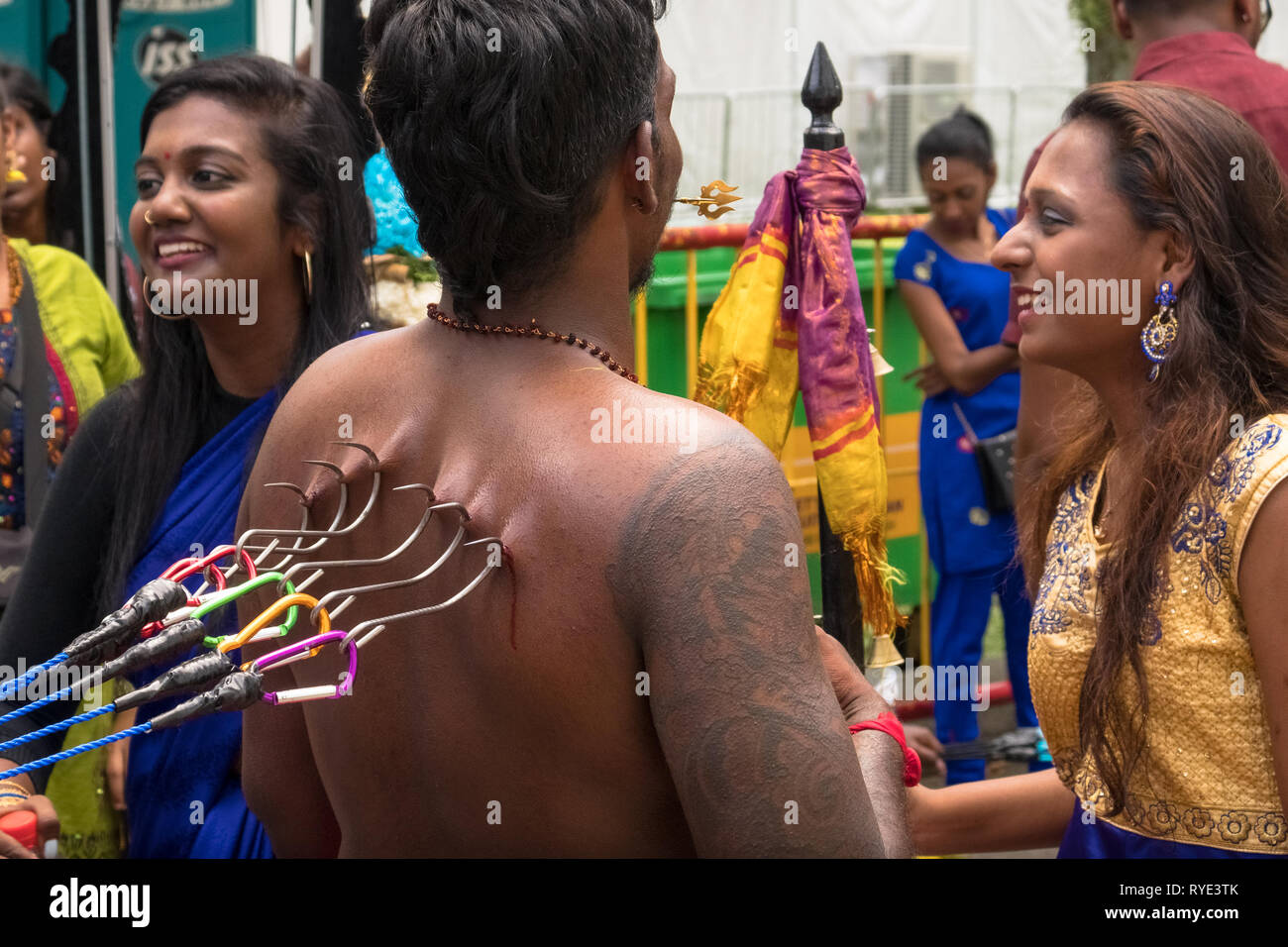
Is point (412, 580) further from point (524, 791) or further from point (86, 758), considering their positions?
point (86, 758)

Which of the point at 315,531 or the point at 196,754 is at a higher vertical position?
the point at 315,531

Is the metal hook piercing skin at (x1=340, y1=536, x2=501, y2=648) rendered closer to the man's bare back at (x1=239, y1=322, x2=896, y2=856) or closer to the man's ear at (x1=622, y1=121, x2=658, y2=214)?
the man's bare back at (x1=239, y1=322, x2=896, y2=856)

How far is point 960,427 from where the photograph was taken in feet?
15.0

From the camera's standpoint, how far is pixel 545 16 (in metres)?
1.26

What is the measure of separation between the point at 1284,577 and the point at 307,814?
1209 millimetres

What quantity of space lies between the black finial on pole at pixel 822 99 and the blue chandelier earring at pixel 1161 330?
554 mm

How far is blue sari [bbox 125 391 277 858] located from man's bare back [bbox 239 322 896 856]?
28.6 inches

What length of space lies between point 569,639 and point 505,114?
0.48m

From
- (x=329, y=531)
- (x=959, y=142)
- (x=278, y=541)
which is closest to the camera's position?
(x=329, y=531)

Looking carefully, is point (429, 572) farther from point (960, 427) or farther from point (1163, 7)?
point (960, 427)

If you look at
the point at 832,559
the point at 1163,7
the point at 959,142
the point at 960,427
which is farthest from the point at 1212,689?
the point at 959,142

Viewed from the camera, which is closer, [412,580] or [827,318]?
[412,580]

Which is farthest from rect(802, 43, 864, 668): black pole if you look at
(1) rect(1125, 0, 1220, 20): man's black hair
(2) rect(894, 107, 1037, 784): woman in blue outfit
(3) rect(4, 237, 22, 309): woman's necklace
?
(2) rect(894, 107, 1037, 784): woman in blue outfit
